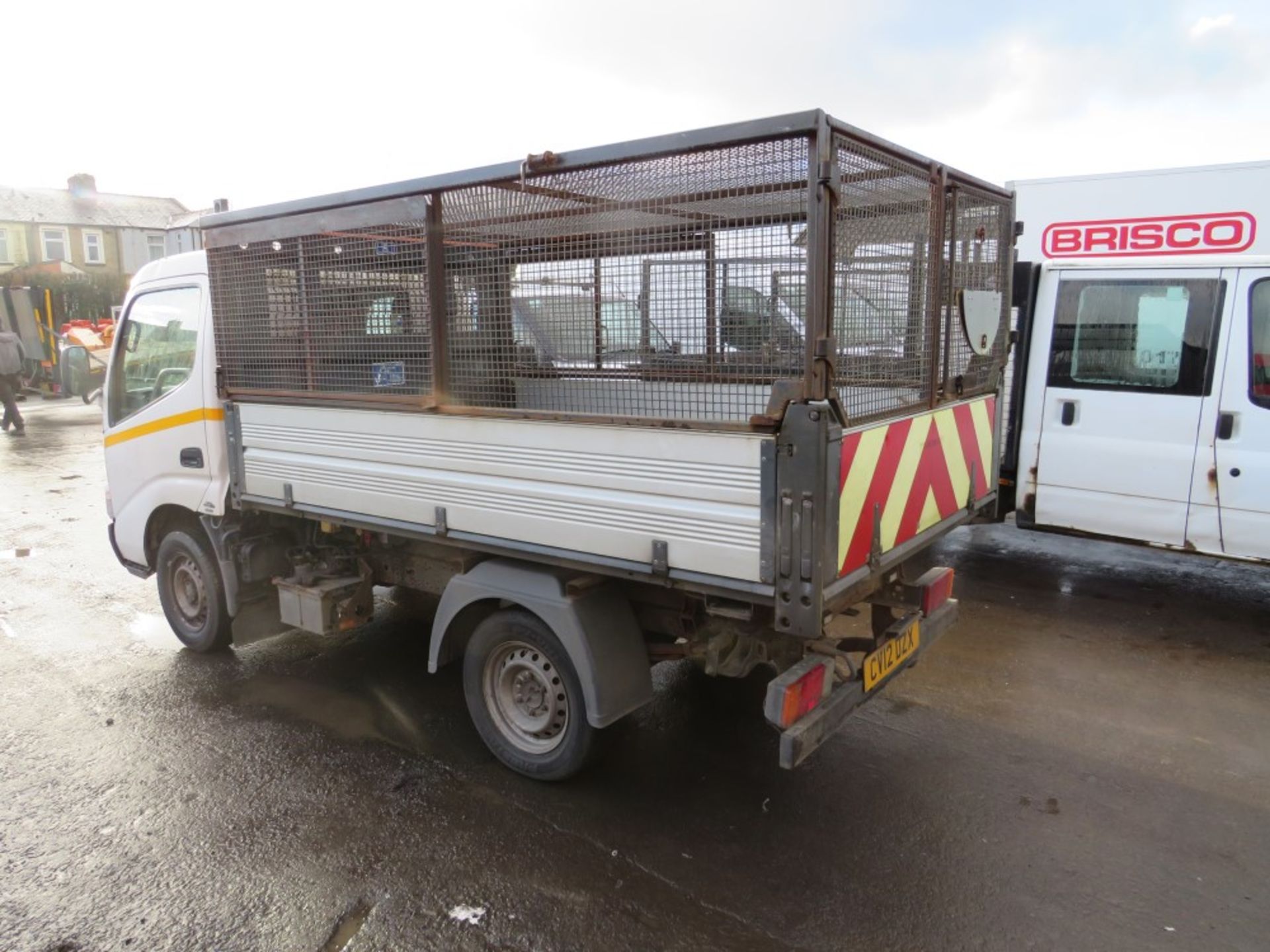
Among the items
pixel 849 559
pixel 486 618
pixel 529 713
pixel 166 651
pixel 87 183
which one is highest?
pixel 87 183

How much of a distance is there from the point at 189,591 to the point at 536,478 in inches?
127

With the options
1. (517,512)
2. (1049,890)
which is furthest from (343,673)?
(1049,890)

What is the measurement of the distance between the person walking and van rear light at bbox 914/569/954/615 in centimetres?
1693

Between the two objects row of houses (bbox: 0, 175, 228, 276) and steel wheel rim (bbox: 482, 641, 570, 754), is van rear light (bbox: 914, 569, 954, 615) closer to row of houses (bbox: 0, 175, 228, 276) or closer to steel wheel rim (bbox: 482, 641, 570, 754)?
steel wheel rim (bbox: 482, 641, 570, 754)

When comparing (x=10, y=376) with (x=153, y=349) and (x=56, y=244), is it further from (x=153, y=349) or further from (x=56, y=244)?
(x=56, y=244)

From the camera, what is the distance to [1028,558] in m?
7.11

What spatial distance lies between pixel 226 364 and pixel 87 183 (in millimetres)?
52109

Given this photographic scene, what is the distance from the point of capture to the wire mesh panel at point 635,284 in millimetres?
2957

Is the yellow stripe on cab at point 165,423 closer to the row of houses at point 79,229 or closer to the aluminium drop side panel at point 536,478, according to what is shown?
the aluminium drop side panel at point 536,478

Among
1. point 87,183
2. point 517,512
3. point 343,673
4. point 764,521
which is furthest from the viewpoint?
point 87,183

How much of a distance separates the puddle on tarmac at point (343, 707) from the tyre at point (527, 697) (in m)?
0.48

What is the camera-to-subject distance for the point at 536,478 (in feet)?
11.1

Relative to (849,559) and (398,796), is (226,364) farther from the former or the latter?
(849,559)

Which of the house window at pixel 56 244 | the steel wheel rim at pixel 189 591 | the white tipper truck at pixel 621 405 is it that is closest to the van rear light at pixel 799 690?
the white tipper truck at pixel 621 405
